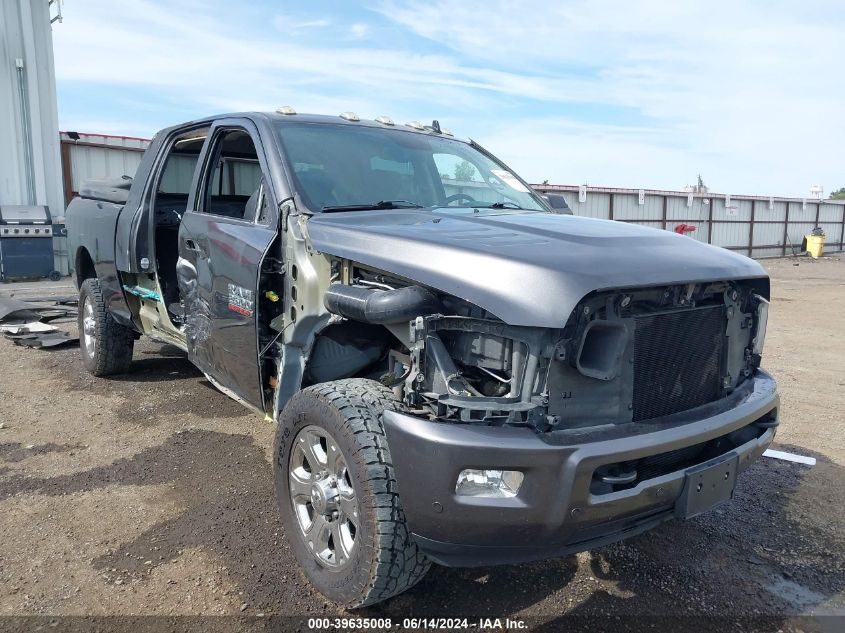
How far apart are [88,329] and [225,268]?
9.87 ft

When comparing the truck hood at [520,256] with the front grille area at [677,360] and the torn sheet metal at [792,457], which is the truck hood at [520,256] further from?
the torn sheet metal at [792,457]

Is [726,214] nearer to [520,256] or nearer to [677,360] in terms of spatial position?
[677,360]

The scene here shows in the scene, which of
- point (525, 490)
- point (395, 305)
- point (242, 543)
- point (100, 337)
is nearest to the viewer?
point (525, 490)

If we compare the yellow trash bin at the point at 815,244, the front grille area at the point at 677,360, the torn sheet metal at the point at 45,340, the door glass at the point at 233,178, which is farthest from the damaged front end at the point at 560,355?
the yellow trash bin at the point at 815,244

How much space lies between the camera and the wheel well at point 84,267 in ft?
19.3

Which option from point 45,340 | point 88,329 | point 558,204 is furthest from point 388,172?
point 45,340

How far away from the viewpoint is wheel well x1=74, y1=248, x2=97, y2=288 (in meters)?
5.88

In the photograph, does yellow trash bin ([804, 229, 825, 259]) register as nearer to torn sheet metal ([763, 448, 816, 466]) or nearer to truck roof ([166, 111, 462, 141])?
torn sheet metal ([763, 448, 816, 466])

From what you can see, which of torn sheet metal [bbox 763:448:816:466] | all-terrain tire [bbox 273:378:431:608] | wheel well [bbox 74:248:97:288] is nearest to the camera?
all-terrain tire [bbox 273:378:431:608]

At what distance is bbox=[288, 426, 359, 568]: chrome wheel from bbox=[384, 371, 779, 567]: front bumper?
37 cm

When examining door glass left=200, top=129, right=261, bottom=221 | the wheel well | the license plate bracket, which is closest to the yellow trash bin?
door glass left=200, top=129, right=261, bottom=221

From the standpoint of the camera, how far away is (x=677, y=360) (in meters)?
2.55

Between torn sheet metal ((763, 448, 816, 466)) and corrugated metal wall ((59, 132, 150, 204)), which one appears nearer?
torn sheet metal ((763, 448, 816, 466))

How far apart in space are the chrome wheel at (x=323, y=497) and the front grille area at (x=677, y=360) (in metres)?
1.10
